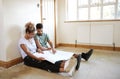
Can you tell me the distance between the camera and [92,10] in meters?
4.36

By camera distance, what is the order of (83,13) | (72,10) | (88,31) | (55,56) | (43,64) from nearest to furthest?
(43,64)
(55,56)
(88,31)
(83,13)
(72,10)

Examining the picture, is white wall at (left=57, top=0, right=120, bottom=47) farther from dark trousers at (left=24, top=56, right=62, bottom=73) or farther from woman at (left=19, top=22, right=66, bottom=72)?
dark trousers at (left=24, top=56, right=62, bottom=73)

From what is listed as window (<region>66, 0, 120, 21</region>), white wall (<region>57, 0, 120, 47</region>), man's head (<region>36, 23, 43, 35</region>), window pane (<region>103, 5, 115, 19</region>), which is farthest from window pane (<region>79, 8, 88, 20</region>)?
man's head (<region>36, 23, 43, 35</region>)

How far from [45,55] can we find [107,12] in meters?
2.67

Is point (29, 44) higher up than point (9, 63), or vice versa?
point (29, 44)

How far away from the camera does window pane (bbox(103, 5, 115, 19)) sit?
406 centimetres

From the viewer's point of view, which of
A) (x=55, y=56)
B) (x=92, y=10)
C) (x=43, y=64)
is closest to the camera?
(x=43, y=64)

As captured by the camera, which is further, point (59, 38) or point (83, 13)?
point (59, 38)

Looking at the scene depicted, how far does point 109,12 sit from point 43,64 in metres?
2.83

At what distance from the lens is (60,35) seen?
4812mm

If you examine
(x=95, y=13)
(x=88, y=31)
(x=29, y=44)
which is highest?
(x=95, y=13)

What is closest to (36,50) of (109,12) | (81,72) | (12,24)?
(12,24)

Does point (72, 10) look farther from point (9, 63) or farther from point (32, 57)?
point (9, 63)

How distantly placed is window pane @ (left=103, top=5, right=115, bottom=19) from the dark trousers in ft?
8.89
